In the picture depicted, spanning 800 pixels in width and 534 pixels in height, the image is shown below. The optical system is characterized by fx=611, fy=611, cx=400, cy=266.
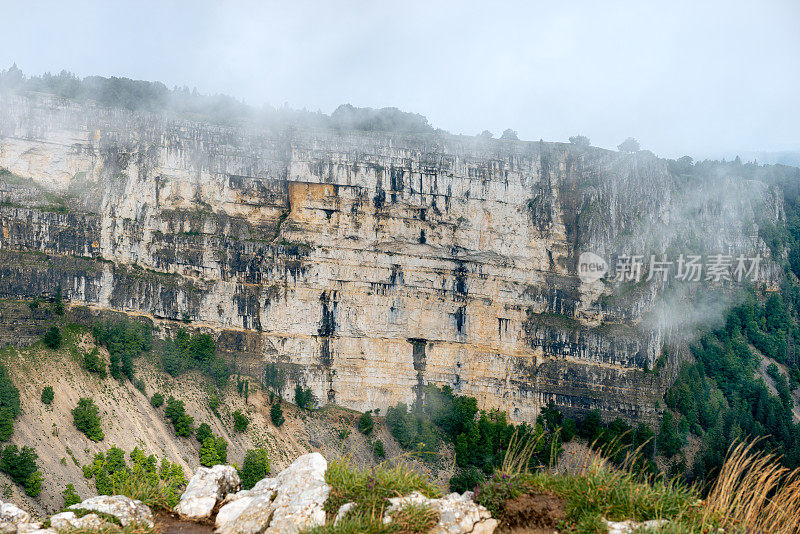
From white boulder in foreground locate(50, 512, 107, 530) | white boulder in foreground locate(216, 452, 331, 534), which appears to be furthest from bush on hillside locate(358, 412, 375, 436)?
white boulder in foreground locate(50, 512, 107, 530)

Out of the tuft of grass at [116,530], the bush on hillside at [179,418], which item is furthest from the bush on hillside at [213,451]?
the tuft of grass at [116,530]

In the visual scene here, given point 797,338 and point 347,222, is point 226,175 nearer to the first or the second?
point 347,222

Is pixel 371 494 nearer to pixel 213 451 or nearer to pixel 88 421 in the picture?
pixel 88 421

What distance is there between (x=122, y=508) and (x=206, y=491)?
1929 mm

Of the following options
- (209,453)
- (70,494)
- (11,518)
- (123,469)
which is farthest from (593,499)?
(209,453)

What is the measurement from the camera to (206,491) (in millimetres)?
14016

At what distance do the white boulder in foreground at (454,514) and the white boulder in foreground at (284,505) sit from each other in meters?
1.57

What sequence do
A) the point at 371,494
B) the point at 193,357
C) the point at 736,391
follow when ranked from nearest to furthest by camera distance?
the point at 371,494 → the point at 193,357 → the point at 736,391

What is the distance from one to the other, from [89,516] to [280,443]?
47.7m

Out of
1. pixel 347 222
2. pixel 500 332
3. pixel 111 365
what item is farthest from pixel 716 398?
pixel 111 365

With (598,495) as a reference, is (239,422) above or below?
below

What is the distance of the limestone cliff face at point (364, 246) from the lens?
2472 inches

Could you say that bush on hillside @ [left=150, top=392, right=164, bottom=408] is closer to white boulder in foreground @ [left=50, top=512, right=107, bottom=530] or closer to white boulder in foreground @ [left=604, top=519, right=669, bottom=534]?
white boulder in foreground @ [left=50, top=512, right=107, bottom=530]

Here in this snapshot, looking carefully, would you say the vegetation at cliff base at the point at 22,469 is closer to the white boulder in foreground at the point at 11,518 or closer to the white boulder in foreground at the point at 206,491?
the white boulder in foreground at the point at 206,491
